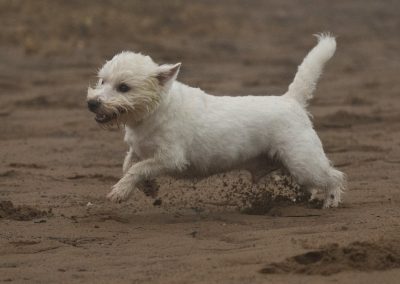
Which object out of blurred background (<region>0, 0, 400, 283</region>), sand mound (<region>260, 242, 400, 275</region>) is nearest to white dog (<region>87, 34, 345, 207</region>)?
blurred background (<region>0, 0, 400, 283</region>)

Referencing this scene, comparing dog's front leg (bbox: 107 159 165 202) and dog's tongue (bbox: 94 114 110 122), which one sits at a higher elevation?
dog's tongue (bbox: 94 114 110 122)

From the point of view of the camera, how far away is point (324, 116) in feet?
45.9

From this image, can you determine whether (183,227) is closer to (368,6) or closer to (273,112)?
(273,112)

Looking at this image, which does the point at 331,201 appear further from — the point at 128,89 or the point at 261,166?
the point at 128,89

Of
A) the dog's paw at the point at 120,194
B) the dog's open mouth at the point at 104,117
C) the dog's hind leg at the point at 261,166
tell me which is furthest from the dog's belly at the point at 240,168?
the dog's open mouth at the point at 104,117

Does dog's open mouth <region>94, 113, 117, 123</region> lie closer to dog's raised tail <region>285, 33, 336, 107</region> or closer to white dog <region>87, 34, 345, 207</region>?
white dog <region>87, 34, 345, 207</region>

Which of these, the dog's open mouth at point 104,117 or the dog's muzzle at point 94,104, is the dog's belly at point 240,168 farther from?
the dog's muzzle at point 94,104

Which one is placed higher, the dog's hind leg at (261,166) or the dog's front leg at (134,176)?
the dog's hind leg at (261,166)

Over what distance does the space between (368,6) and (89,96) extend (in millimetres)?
22880

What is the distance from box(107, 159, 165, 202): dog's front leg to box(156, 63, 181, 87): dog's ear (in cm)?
64

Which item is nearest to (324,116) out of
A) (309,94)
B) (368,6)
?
(309,94)

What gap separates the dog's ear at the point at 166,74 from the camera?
838 centimetres

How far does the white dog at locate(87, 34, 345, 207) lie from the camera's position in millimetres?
8289

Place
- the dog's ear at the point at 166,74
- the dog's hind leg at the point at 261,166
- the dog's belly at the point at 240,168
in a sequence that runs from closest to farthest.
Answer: the dog's ear at the point at 166,74 → the dog's belly at the point at 240,168 → the dog's hind leg at the point at 261,166
